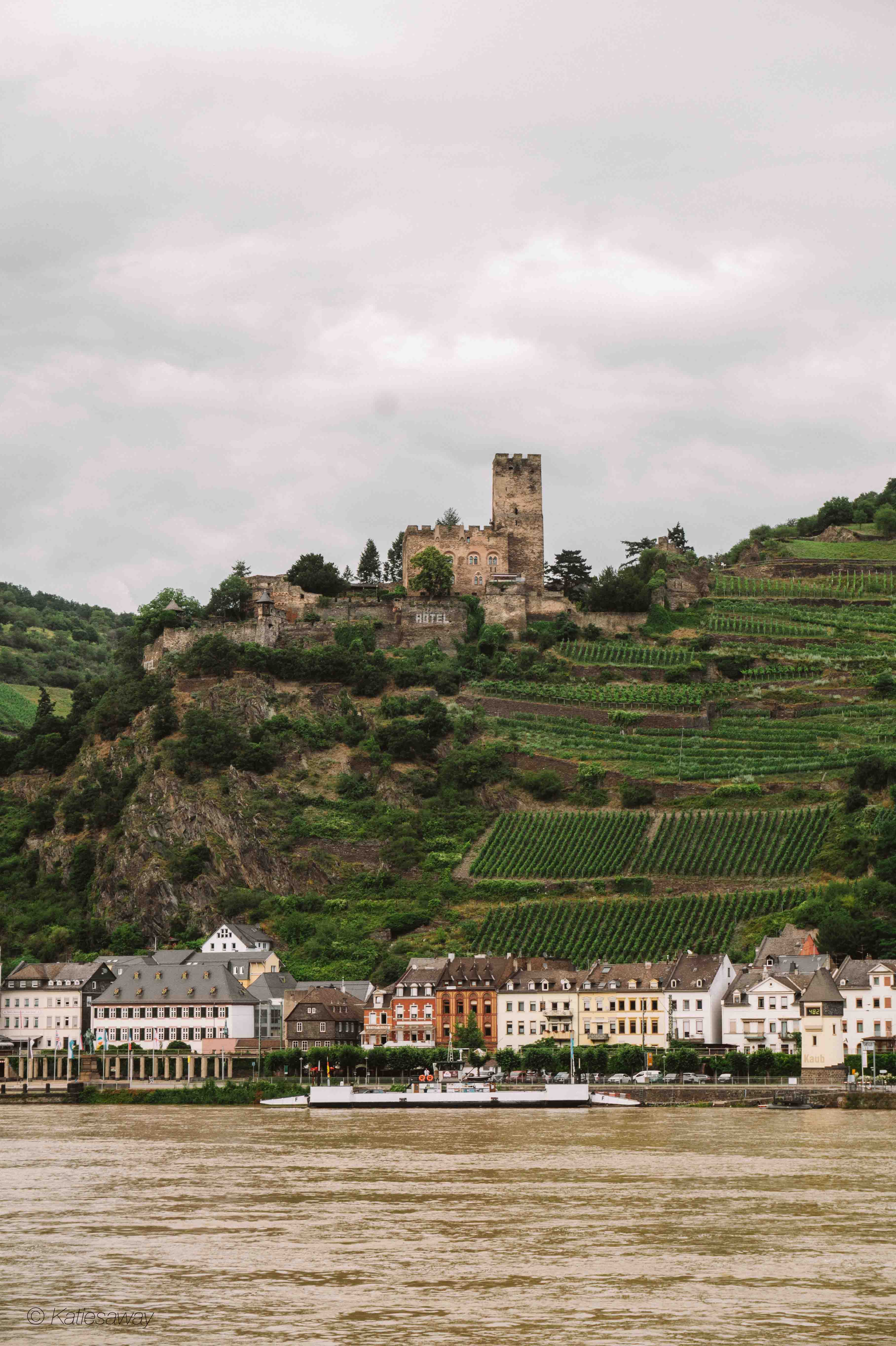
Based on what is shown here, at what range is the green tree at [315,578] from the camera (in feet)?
425

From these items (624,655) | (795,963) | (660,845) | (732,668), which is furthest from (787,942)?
(624,655)

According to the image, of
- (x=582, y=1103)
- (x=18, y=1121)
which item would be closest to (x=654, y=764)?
(x=582, y=1103)

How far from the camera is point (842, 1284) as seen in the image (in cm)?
3025

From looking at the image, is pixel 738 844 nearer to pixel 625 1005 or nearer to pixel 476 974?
pixel 625 1005

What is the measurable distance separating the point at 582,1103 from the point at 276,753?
44.6 m

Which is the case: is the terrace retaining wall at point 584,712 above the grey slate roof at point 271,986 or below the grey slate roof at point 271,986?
above

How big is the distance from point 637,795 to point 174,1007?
94.2 ft

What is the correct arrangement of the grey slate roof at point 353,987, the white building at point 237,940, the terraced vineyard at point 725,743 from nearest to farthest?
the grey slate roof at point 353,987 → the white building at point 237,940 → the terraced vineyard at point 725,743

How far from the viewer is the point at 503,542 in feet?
441

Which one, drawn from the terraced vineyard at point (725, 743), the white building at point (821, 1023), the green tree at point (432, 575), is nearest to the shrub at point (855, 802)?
the terraced vineyard at point (725, 743)

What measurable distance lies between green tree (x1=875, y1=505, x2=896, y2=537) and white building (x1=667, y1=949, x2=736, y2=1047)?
267 feet

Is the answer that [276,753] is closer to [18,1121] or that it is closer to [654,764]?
[654,764]

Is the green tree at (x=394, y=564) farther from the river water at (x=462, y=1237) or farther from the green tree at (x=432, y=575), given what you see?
the river water at (x=462, y=1237)

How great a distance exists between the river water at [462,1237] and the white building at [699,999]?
80.2ft
